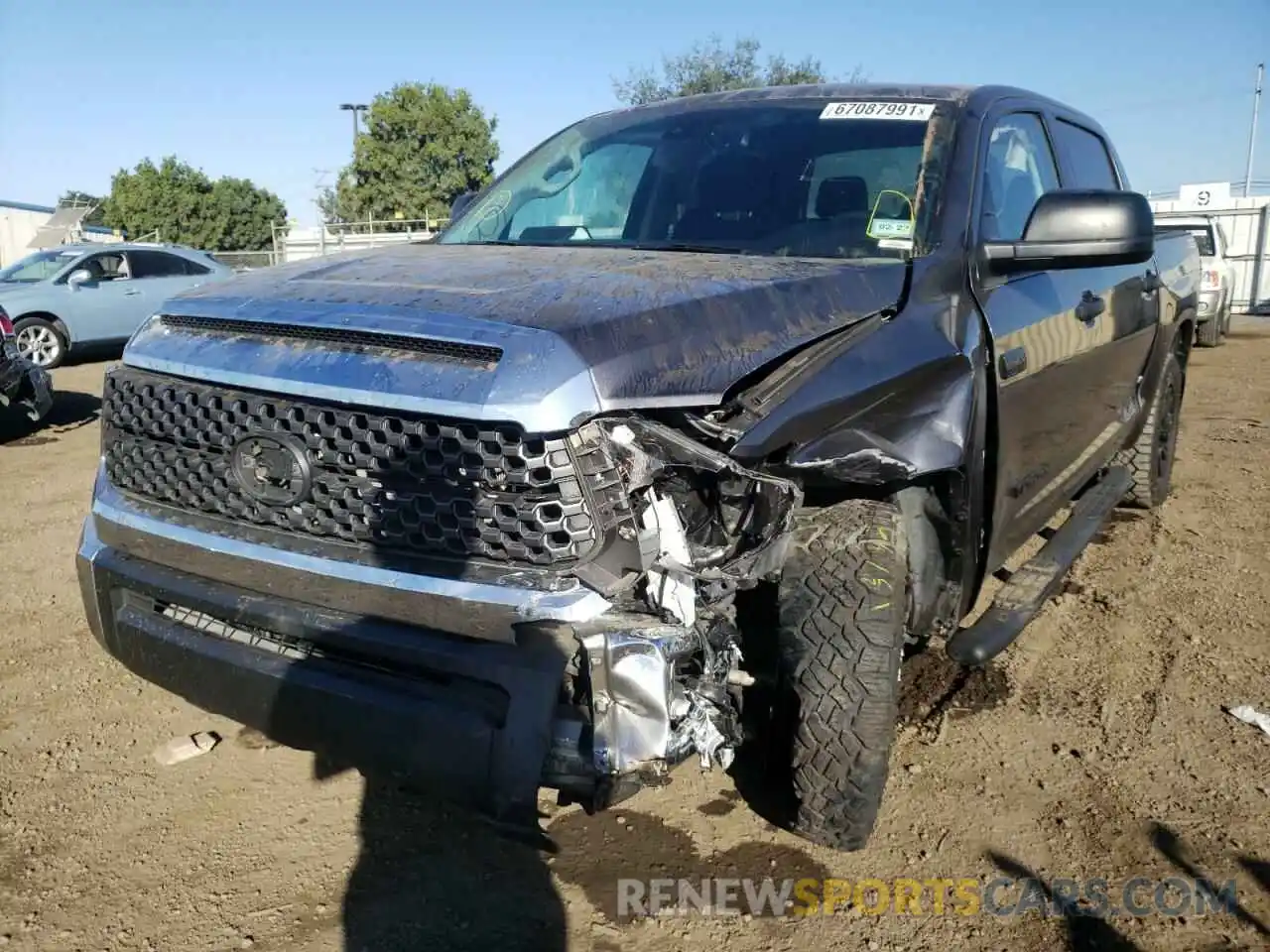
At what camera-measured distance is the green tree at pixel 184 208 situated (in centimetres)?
4847

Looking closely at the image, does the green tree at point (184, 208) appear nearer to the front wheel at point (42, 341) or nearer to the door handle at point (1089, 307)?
the front wheel at point (42, 341)

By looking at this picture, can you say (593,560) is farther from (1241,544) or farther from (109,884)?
(1241,544)

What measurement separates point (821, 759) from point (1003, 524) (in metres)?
1.16

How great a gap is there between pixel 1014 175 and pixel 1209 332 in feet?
41.5

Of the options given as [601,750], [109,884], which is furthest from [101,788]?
[601,750]

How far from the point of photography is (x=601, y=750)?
2.01 meters

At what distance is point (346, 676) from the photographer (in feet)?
7.31

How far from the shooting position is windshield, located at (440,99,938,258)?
10.2ft

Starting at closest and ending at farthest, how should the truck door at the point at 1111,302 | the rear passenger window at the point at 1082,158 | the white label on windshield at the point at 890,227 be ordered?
the white label on windshield at the point at 890,227 → the truck door at the point at 1111,302 → the rear passenger window at the point at 1082,158

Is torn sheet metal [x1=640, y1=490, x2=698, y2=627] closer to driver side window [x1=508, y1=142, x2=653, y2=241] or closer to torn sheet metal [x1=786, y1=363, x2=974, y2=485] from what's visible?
torn sheet metal [x1=786, y1=363, x2=974, y2=485]

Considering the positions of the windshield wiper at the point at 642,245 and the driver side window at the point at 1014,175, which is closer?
the windshield wiper at the point at 642,245

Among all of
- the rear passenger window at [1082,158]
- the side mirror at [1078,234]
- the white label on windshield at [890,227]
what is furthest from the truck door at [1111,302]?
the white label on windshield at [890,227]

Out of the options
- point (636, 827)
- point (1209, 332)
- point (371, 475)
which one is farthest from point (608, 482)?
point (1209, 332)

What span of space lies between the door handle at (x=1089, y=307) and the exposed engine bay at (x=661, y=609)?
6.55 ft
